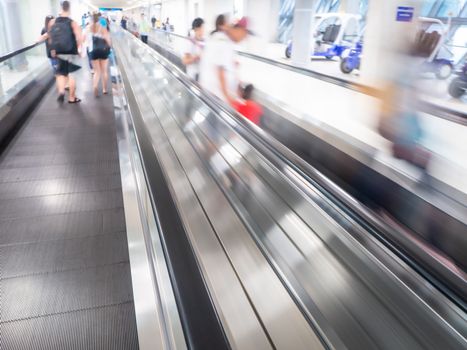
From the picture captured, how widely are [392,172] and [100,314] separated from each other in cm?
272

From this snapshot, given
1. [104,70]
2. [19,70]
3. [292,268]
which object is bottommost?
[292,268]

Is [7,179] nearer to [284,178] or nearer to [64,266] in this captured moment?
[64,266]

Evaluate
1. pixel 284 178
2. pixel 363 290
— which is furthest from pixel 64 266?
pixel 363 290

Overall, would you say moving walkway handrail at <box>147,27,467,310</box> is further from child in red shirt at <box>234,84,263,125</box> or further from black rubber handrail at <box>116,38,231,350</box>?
child in red shirt at <box>234,84,263,125</box>

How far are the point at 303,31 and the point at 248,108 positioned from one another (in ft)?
34.1

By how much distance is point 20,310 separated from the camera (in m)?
2.16

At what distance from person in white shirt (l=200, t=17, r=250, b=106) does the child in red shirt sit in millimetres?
157

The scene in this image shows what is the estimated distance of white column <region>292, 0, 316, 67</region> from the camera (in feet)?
48.1

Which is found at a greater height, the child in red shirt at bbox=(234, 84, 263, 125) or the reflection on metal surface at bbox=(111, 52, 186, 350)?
the child in red shirt at bbox=(234, 84, 263, 125)

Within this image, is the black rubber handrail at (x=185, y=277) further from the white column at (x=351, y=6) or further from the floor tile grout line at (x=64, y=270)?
the white column at (x=351, y=6)

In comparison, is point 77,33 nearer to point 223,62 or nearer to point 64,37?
point 64,37

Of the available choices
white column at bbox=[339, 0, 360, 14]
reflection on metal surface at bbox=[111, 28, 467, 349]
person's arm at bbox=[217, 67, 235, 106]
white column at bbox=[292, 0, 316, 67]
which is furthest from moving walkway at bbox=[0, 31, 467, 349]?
white column at bbox=[339, 0, 360, 14]

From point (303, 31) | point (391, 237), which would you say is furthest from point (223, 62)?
point (303, 31)

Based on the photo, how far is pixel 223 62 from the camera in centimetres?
500
